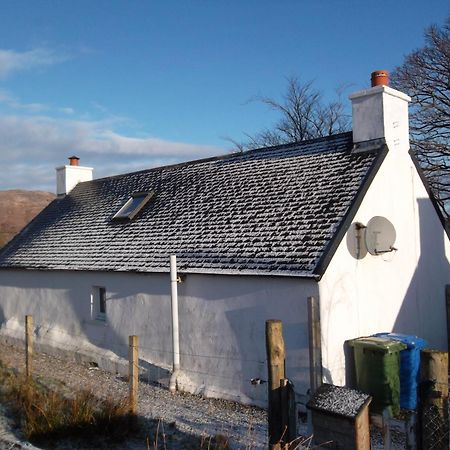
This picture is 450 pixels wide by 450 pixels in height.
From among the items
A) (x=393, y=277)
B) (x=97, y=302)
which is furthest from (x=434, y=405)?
(x=97, y=302)

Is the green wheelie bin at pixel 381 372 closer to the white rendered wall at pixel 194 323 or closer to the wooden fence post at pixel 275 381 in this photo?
the white rendered wall at pixel 194 323

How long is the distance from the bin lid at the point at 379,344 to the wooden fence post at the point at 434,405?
3887mm

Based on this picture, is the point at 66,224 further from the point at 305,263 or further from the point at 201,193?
the point at 305,263

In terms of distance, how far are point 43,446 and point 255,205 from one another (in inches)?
265

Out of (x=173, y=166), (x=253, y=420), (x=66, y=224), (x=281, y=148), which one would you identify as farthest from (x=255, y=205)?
(x=66, y=224)

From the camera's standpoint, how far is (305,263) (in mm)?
Answer: 9219

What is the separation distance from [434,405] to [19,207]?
2506 inches

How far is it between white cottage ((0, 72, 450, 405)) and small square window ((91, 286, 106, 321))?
28mm

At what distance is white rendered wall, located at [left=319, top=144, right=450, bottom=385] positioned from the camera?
30.2ft

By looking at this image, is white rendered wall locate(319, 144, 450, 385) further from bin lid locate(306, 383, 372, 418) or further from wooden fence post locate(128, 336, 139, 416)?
bin lid locate(306, 383, 372, 418)

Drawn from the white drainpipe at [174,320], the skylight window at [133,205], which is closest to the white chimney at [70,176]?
the skylight window at [133,205]

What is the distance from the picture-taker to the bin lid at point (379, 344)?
8656mm

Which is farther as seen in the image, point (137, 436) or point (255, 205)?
point (255, 205)

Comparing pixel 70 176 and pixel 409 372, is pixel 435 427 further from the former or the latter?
pixel 70 176
